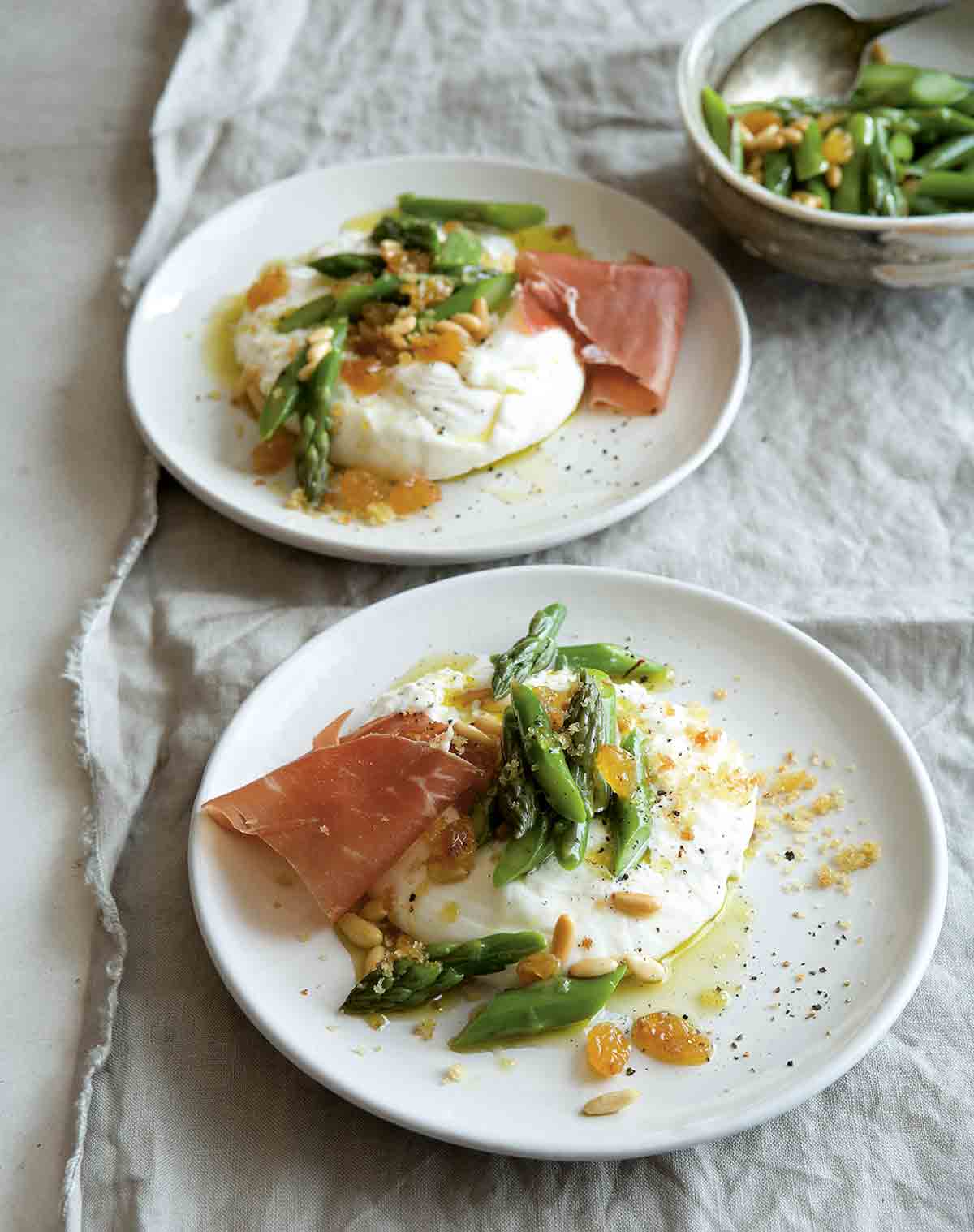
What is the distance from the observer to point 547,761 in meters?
2.88

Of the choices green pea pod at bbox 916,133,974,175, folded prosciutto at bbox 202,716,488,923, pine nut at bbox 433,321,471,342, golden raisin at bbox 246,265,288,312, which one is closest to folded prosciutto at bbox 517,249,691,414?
pine nut at bbox 433,321,471,342

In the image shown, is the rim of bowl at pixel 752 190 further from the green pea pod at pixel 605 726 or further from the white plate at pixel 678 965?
the green pea pod at pixel 605 726

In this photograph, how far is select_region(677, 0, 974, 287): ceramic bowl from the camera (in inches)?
169

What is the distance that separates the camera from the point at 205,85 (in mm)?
5699

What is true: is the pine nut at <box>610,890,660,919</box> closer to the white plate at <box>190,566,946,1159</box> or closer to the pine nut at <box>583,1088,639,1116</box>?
the white plate at <box>190,566,946,1159</box>

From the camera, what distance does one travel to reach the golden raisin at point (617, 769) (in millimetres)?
2949

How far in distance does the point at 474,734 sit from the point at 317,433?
1.43 m

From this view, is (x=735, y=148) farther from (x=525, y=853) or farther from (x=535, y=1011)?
(x=535, y=1011)

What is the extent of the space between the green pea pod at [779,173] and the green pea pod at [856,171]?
0.57ft

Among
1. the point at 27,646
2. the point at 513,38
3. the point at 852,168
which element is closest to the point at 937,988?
the point at 27,646

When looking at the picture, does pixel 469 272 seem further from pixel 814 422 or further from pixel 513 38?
pixel 513 38

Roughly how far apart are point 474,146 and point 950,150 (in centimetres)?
192

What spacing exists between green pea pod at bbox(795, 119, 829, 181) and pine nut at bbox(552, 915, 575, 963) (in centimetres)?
299

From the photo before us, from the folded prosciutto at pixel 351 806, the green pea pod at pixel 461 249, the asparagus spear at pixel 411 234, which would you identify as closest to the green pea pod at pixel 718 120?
the green pea pod at pixel 461 249
